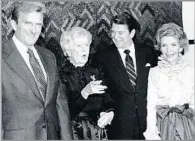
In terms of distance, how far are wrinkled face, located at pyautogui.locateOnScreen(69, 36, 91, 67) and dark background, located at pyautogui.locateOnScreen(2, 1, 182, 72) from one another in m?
0.05

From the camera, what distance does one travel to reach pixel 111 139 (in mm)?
2141

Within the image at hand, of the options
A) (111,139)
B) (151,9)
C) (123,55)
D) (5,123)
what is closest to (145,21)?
(151,9)

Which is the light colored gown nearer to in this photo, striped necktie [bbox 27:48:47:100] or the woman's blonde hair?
the woman's blonde hair

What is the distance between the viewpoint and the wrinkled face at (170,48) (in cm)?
213

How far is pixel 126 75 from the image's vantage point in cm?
214

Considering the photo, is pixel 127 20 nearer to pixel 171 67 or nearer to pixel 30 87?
pixel 171 67

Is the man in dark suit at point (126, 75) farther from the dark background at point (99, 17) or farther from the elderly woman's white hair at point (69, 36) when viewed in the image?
the elderly woman's white hair at point (69, 36)

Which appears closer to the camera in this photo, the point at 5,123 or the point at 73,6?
the point at 5,123

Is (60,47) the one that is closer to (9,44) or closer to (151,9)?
(9,44)

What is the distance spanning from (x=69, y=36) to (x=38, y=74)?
29 centimetres

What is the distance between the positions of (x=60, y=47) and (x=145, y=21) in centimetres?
54

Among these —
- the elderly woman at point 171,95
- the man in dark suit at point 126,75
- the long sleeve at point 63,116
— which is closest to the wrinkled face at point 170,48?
the elderly woman at point 171,95

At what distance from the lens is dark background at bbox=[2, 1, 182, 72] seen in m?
2.13

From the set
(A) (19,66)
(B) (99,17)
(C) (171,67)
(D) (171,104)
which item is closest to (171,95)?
(D) (171,104)
